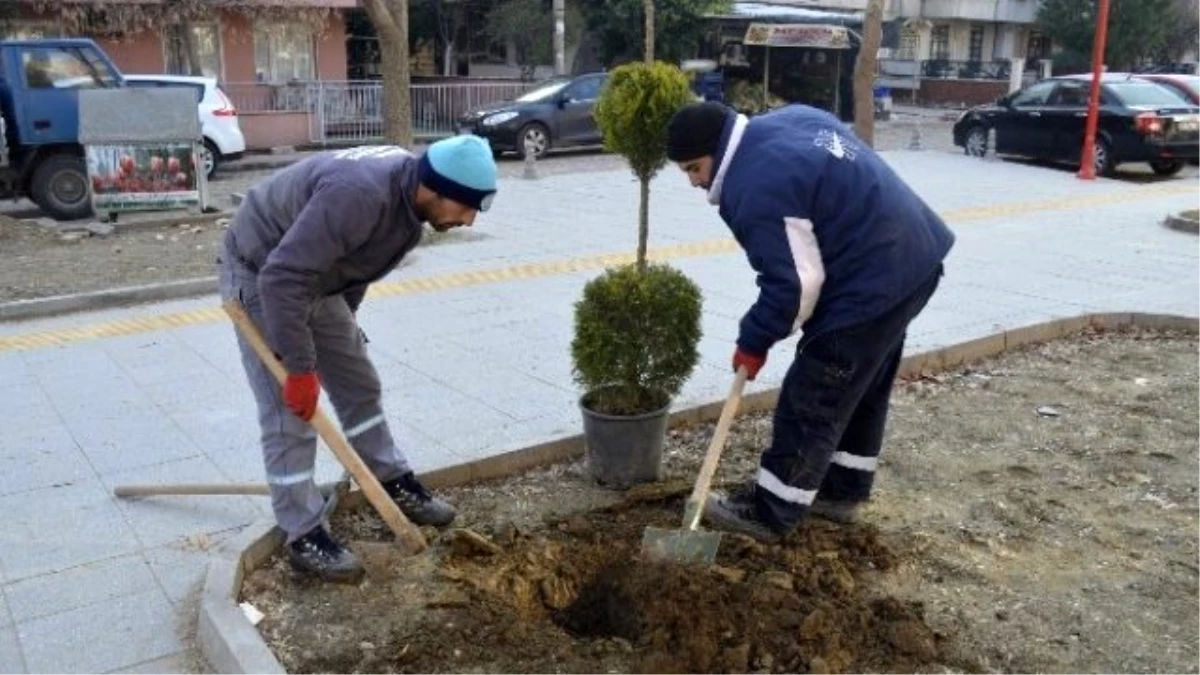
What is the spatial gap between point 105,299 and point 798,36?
20336 mm

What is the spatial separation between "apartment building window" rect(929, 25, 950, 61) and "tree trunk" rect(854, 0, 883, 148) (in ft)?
74.7

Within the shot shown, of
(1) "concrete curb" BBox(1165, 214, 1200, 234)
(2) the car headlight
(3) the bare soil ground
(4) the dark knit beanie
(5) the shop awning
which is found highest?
(5) the shop awning

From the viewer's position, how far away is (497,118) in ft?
59.1

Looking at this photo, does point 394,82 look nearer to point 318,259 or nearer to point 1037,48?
point 318,259

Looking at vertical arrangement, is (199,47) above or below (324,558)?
above

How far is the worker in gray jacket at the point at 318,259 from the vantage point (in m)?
3.41

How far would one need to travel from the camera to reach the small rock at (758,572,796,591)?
12.2 feet

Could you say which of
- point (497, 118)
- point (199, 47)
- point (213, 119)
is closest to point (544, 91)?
point (497, 118)

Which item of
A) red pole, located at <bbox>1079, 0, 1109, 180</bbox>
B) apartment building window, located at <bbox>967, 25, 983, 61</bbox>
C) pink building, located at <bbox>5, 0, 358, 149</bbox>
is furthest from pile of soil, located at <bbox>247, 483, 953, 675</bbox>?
apartment building window, located at <bbox>967, 25, 983, 61</bbox>

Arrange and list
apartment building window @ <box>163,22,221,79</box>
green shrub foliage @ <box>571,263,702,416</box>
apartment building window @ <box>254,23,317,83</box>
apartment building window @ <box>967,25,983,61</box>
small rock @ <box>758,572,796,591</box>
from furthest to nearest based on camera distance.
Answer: apartment building window @ <box>967,25,983,61</box>, apartment building window @ <box>254,23,317,83</box>, apartment building window @ <box>163,22,221,79</box>, green shrub foliage @ <box>571,263,702,416</box>, small rock @ <box>758,572,796,591</box>

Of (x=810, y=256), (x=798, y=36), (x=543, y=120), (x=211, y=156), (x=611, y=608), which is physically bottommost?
(x=611, y=608)

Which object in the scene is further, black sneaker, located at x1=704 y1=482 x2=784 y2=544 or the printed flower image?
the printed flower image

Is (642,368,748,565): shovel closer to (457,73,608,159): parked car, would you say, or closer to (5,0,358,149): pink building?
(457,73,608,159): parked car

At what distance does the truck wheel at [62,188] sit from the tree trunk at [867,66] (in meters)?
10.8
